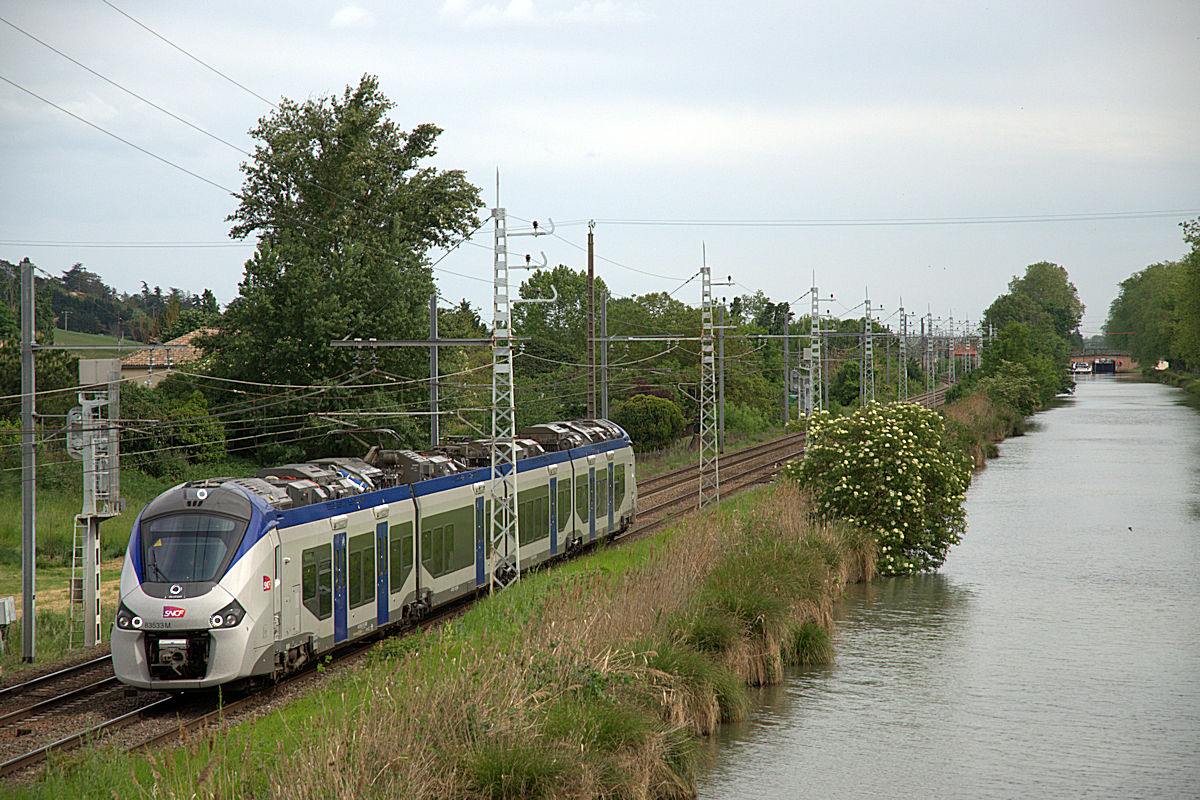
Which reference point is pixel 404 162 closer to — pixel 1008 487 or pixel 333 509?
pixel 1008 487

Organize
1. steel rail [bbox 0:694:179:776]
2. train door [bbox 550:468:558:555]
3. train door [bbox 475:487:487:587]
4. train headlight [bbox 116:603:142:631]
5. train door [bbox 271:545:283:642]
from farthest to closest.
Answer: train door [bbox 550:468:558:555] → train door [bbox 475:487:487:587] → train door [bbox 271:545:283:642] → train headlight [bbox 116:603:142:631] → steel rail [bbox 0:694:179:776]

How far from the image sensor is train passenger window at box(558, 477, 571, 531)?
1144 inches

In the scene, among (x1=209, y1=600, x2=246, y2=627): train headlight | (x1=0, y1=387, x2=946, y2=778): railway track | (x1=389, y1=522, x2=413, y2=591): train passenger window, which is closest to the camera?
(x1=0, y1=387, x2=946, y2=778): railway track

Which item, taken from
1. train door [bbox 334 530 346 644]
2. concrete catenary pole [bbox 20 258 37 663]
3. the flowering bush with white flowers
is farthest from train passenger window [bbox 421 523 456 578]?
the flowering bush with white flowers

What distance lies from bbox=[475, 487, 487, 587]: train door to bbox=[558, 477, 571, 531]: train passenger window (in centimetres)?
472

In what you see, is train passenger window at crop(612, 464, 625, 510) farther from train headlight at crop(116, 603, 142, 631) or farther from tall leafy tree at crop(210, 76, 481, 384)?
train headlight at crop(116, 603, 142, 631)

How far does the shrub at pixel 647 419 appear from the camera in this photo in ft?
200

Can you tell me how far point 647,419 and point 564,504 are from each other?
32.1 meters

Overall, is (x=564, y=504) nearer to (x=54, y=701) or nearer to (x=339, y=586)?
(x=339, y=586)

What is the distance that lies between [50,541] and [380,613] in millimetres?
20248

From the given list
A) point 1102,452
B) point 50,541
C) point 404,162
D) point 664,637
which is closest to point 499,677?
point 664,637

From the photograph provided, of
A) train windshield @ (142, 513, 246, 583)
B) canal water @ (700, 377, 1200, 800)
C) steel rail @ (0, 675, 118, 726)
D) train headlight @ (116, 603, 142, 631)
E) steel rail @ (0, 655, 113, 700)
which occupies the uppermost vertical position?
train windshield @ (142, 513, 246, 583)

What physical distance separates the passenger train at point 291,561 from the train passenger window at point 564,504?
12.8ft

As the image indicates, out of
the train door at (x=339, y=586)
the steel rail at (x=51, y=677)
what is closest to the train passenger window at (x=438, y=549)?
the train door at (x=339, y=586)
